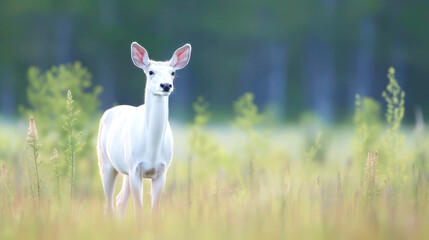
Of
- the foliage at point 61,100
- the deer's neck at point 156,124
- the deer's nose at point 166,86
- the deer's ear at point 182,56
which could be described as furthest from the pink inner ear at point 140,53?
the foliage at point 61,100

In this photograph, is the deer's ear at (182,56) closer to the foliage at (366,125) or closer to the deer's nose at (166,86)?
the deer's nose at (166,86)

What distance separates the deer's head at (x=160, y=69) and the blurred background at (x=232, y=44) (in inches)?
1025

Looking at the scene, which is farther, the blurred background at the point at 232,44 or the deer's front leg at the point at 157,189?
the blurred background at the point at 232,44

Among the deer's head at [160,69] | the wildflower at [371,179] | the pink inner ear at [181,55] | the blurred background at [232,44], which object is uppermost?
the blurred background at [232,44]

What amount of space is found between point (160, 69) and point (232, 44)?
1316 inches

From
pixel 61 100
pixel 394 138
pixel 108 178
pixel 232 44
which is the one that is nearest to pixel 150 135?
pixel 108 178

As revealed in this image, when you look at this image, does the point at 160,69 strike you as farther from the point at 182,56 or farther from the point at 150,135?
the point at 150,135

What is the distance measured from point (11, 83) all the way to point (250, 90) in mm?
13254

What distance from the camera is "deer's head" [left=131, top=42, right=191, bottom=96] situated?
6246 mm

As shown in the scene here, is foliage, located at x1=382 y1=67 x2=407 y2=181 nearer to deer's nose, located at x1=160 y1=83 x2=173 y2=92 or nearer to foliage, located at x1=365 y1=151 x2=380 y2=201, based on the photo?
foliage, located at x1=365 y1=151 x2=380 y2=201

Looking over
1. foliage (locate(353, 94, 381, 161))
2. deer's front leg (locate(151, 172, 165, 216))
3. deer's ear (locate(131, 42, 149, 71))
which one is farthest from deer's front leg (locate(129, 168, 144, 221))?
foliage (locate(353, 94, 381, 161))

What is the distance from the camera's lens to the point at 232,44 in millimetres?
39656

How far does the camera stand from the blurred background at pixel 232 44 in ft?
113

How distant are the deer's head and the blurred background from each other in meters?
26.0
